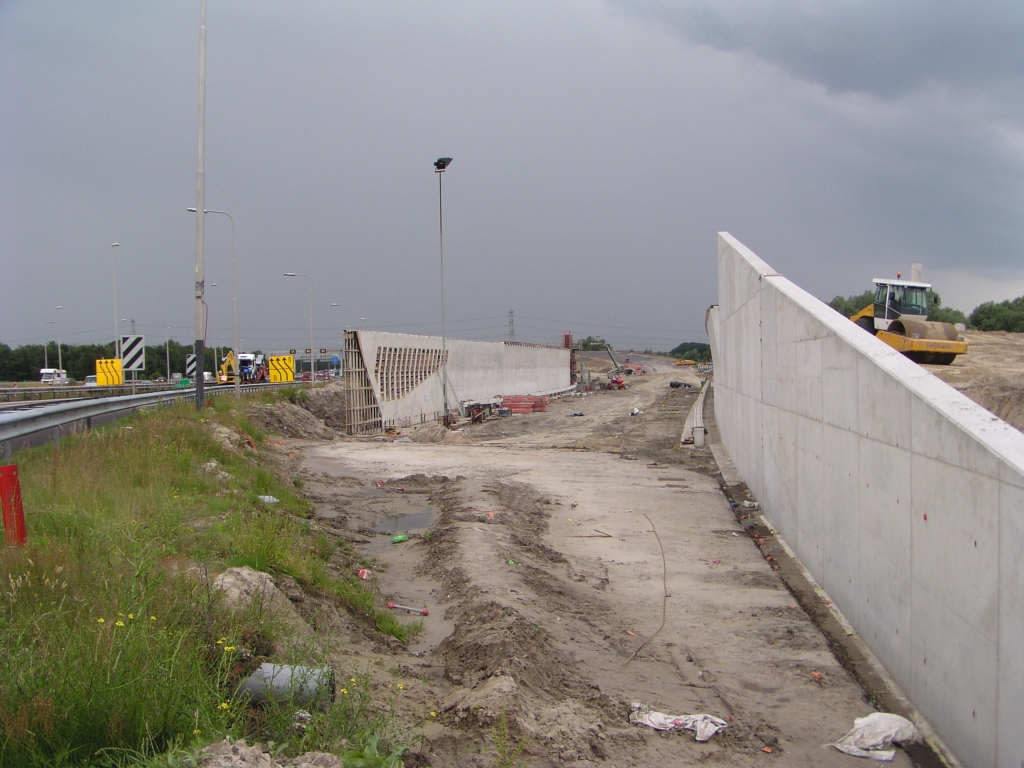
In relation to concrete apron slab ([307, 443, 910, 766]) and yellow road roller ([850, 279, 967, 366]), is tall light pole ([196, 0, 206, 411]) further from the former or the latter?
yellow road roller ([850, 279, 967, 366])

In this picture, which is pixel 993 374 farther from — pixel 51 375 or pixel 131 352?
pixel 51 375

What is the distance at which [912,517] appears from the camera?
17.2 feet

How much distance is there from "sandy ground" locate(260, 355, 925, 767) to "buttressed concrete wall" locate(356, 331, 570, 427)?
17.3 meters

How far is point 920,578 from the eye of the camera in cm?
512

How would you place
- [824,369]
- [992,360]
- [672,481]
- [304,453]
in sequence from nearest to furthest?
[824,369] < [672,481] < [304,453] < [992,360]

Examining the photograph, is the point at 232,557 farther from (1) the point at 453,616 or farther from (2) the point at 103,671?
(2) the point at 103,671

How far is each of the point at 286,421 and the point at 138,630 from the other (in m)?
24.3

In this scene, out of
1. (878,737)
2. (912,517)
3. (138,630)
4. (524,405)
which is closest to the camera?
(138,630)

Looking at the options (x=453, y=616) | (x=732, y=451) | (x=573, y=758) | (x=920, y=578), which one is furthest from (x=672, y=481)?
(x=573, y=758)

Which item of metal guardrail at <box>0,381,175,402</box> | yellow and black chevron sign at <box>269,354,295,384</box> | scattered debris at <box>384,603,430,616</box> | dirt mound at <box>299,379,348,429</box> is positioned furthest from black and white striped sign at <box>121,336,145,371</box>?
yellow and black chevron sign at <box>269,354,295,384</box>

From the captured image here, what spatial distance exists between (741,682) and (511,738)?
2.54 m

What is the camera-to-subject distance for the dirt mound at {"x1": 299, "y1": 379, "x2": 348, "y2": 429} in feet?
113

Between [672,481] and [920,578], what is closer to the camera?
[920,578]

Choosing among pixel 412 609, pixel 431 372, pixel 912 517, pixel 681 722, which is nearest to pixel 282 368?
pixel 431 372
